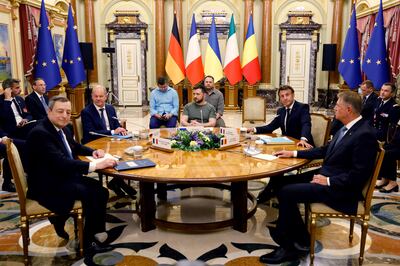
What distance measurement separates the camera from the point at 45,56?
23.3 feet

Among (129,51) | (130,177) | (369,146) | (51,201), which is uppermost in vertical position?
(129,51)

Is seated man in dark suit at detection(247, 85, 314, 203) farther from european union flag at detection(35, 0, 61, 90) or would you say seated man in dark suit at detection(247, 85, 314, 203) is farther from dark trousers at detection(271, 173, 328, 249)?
european union flag at detection(35, 0, 61, 90)

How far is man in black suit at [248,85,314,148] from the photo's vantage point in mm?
4078

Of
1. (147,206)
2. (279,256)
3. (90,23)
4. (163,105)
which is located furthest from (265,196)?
(90,23)

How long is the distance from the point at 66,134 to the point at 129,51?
8921 mm

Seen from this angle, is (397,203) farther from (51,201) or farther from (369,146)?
(51,201)

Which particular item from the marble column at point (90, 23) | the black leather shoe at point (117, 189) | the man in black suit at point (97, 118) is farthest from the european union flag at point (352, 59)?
the marble column at point (90, 23)

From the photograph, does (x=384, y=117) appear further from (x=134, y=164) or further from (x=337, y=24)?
(x=337, y=24)

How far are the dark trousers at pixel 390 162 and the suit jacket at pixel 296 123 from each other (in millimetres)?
988

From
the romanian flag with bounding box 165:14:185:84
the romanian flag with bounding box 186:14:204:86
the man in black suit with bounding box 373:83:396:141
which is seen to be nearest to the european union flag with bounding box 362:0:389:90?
the man in black suit with bounding box 373:83:396:141

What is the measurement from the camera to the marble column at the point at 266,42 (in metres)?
11.1

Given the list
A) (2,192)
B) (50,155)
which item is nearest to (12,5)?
(2,192)

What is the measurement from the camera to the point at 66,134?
3.18 meters

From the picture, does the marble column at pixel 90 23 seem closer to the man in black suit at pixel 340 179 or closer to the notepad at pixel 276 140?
the notepad at pixel 276 140
